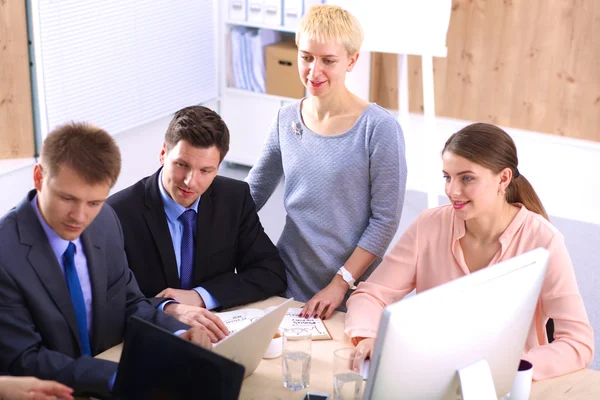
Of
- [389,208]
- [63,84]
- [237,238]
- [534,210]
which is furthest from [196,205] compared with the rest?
[63,84]

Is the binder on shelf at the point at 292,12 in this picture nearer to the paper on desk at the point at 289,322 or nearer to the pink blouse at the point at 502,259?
the pink blouse at the point at 502,259

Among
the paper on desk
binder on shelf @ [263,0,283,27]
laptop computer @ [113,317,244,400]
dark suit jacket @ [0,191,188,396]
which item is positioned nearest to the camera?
laptop computer @ [113,317,244,400]

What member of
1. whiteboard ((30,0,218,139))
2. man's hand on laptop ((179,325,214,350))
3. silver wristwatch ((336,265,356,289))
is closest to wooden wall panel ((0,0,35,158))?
whiteboard ((30,0,218,139))

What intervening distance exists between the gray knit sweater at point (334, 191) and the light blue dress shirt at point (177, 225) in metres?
0.39

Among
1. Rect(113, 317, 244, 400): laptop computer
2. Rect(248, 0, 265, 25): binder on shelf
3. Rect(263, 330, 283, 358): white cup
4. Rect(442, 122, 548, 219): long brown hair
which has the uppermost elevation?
Rect(248, 0, 265, 25): binder on shelf

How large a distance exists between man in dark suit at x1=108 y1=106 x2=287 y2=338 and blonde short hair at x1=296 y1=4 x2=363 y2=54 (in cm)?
41

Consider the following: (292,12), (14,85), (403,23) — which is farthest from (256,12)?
(14,85)

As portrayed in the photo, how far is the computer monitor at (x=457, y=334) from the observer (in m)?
1.51

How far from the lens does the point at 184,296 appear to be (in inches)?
90.8

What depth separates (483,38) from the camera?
490 centimetres

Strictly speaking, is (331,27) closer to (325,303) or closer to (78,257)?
(325,303)

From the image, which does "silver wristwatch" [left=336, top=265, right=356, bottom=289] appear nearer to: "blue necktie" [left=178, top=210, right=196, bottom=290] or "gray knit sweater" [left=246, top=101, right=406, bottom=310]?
"gray knit sweater" [left=246, top=101, right=406, bottom=310]

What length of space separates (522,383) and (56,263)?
1.06 m

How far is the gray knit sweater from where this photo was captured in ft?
8.29
